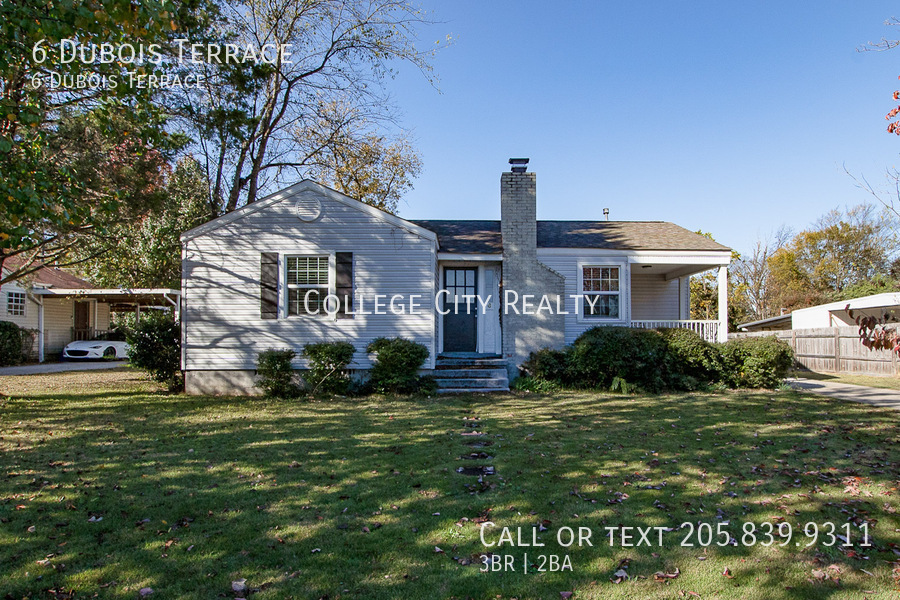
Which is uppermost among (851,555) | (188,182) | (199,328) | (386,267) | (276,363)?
(188,182)

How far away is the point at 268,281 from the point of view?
11.1 m

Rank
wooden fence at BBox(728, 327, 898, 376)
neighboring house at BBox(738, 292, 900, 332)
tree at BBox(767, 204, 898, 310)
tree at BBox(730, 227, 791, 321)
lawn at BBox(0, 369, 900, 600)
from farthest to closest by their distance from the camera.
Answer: tree at BBox(730, 227, 791, 321) → tree at BBox(767, 204, 898, 310) → neighboring house at BBox(738, 292, 900, 332) → wooden fence at BBox(728, 327, 898, 376) → lawn at BBox(0, 369, 900, 600)

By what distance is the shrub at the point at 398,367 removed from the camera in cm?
1050

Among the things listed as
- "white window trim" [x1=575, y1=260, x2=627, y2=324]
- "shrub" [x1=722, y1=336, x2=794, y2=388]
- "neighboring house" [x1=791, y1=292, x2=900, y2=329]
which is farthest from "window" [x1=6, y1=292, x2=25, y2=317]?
"neighboring house" [x1=791, y1=292, x2=900, y2=329]

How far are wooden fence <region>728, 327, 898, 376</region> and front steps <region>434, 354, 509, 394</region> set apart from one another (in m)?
12.8

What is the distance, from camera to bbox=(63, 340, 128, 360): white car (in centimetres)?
2103

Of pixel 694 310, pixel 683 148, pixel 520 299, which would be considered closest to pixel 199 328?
pixel 520 299

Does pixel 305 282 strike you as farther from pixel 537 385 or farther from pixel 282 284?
pixel 537 385

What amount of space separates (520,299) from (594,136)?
7073 millimetres

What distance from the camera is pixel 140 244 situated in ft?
54.9

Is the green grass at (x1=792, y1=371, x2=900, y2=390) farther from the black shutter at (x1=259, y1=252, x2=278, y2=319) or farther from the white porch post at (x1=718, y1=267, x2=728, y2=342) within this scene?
the black shutter at (x1=259, y1=252, x2=278, y2=319)

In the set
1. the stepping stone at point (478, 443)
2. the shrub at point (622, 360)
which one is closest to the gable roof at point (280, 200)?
the shrub at point (622, 360)

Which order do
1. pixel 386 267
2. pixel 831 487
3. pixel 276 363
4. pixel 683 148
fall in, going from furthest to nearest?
pixel 683 148
pixel 386 267
pixel 276 363
pixel 831 487

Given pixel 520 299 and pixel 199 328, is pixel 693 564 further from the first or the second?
pixel 199 328
